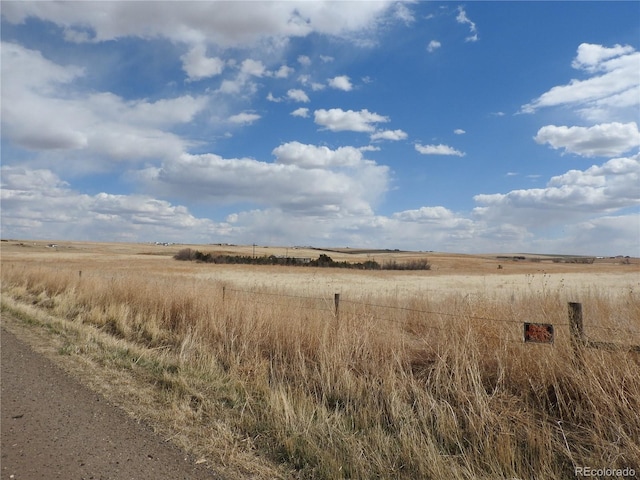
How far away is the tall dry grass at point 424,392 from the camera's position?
4059 mm

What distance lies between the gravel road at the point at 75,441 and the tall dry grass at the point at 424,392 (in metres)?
0.79

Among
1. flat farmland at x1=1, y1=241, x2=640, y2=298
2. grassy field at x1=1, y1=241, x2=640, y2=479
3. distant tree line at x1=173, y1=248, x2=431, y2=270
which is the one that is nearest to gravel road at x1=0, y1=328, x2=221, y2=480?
grassy field at x1=1, y1=241, x2=640, y2=479

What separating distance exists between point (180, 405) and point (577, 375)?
458 centimetres

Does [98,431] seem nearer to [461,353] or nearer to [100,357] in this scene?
[100,357]

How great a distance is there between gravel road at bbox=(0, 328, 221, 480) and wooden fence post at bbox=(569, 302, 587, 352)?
4.42 metres

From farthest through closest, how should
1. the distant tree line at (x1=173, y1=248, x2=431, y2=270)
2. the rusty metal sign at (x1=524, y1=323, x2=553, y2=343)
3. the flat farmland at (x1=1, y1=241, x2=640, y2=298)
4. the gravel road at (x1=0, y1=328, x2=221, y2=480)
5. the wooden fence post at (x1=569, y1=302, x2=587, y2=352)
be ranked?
the distant tree line at (x1=173, y1=248, x2=431, y2=270), the flat farmland at (x1=1, y1=241, x2=640, y2=298), the wooden fence post at (x1=569, y1=302, x2=587, y2=352), the rusty metal sign at (x1=524, y1=323, x2=553, y2=343), the gravel road at (x1=0, y1=328, x2=221, y2=480)

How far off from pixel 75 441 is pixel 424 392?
12.4 feet

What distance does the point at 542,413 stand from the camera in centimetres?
488

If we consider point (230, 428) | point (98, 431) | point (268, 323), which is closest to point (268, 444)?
point (230, 428)

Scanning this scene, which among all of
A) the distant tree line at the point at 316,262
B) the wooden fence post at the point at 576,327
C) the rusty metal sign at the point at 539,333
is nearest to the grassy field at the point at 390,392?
the wooden fence post at the point at 576,327

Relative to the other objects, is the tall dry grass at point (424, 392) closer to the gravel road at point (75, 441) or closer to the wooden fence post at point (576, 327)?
the wooden fence post at point (576, 327)

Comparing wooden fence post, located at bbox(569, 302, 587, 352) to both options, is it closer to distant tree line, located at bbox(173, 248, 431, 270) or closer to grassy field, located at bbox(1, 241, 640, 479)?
grassy field, located at bbox(1, 241, 640, 479)

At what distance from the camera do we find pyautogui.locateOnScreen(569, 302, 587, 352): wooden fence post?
5336 mm

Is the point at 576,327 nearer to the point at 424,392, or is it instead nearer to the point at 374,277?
the point at 424,392
